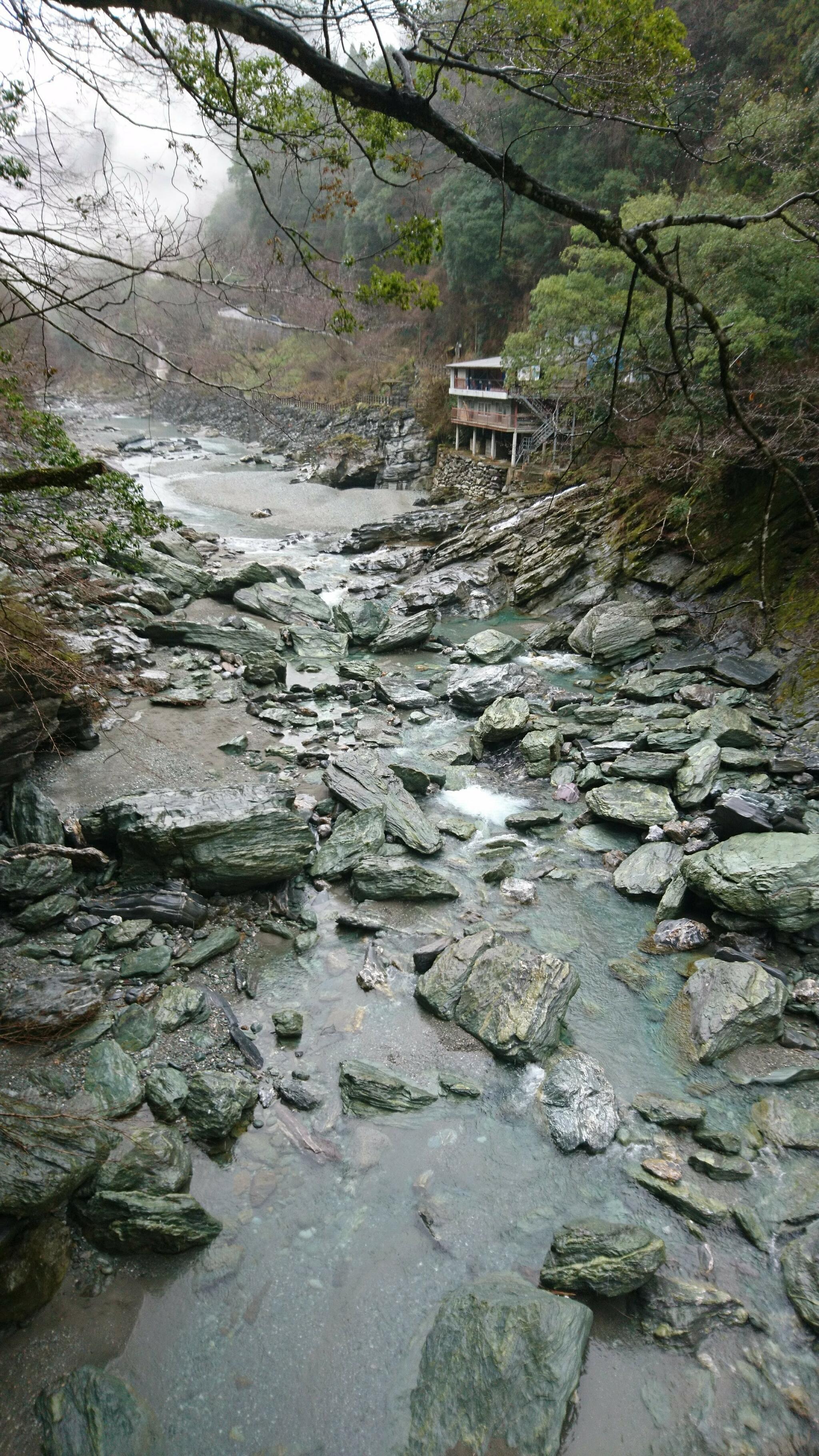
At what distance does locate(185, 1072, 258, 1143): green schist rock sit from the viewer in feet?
16.7

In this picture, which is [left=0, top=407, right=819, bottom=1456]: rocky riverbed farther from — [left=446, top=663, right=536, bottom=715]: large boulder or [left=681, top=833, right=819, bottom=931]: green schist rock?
[left=446, top=663, right=536, bottom=715]: large boulder

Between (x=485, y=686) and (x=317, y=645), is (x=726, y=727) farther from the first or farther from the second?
(x=317, y=645)

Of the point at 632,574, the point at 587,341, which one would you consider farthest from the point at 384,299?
the point at 587,341

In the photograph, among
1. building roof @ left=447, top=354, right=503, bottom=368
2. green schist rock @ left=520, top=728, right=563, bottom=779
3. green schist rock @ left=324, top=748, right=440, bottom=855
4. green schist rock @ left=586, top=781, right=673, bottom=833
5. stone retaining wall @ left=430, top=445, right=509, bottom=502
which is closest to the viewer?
green schist rock @ left=324, top=748, right=440, bottom=855

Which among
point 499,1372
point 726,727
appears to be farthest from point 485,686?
point 499,1372

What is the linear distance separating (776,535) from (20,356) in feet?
42.4

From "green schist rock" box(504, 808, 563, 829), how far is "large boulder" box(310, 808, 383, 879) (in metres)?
1.85

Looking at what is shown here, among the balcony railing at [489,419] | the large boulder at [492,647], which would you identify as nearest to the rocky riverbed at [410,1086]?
the large boulder at [492,647]

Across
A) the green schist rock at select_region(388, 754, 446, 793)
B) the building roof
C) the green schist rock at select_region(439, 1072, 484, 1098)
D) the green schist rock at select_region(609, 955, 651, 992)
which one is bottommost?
the green schist rock at select_region(439, 1072, 484, 1098)

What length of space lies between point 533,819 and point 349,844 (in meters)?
2.58

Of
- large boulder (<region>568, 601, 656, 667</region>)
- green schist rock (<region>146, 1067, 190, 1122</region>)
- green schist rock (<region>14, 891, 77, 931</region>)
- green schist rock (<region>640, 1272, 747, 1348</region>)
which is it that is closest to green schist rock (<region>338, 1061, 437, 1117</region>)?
green schist rock (<region>146, 1067, 190, 1122</region>)

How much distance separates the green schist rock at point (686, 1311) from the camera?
412 centimetres

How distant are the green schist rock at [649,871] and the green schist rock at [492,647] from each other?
24.9 ft

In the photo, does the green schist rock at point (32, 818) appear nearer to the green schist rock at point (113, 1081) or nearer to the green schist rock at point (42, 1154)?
the green schist rock at point (113, 1081)
